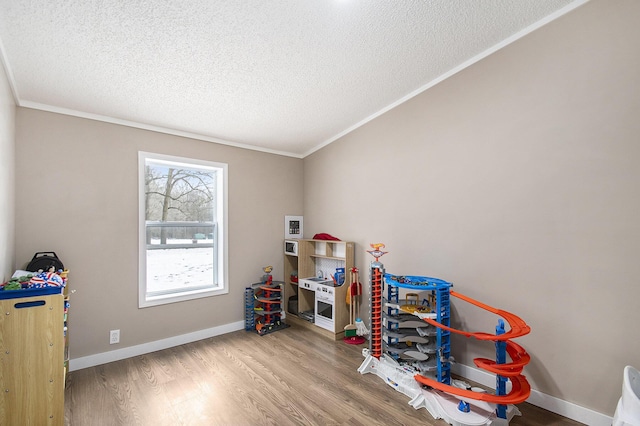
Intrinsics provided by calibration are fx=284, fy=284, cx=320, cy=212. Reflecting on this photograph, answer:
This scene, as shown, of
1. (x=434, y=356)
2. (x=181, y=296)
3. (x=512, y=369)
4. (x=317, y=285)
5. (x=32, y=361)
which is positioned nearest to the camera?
(x=32, y=361)

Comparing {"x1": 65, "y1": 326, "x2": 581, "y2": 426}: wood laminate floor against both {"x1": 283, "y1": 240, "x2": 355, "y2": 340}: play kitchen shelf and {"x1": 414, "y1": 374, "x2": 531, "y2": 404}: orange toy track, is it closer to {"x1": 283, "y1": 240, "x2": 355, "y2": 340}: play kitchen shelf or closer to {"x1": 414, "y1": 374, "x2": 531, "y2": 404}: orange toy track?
{"x1": 414, "y1": 374, "x2": 531, "y2": 404}: orange toy track

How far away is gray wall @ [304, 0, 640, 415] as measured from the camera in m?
1.79

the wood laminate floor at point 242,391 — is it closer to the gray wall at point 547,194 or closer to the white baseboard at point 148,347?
the white baseboard at point 148,347

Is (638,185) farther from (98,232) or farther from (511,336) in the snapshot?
(98,232)

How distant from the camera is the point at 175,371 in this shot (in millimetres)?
2662

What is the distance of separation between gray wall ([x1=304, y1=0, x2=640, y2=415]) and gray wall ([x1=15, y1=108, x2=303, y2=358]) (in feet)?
8.85

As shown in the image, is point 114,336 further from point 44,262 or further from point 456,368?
point 456,368

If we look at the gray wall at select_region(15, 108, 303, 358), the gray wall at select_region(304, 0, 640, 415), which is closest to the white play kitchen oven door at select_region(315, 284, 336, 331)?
the gray wall at select_region(304, 0, 640, 415)

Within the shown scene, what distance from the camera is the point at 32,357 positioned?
1692 millimetres

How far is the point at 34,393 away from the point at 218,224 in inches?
89.0

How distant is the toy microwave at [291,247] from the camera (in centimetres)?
402

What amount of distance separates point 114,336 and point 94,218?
3.96ft

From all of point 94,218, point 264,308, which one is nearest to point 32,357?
point 94,218

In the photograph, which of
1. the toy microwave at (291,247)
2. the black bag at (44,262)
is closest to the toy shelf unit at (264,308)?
the toy microwave at (291,247)
